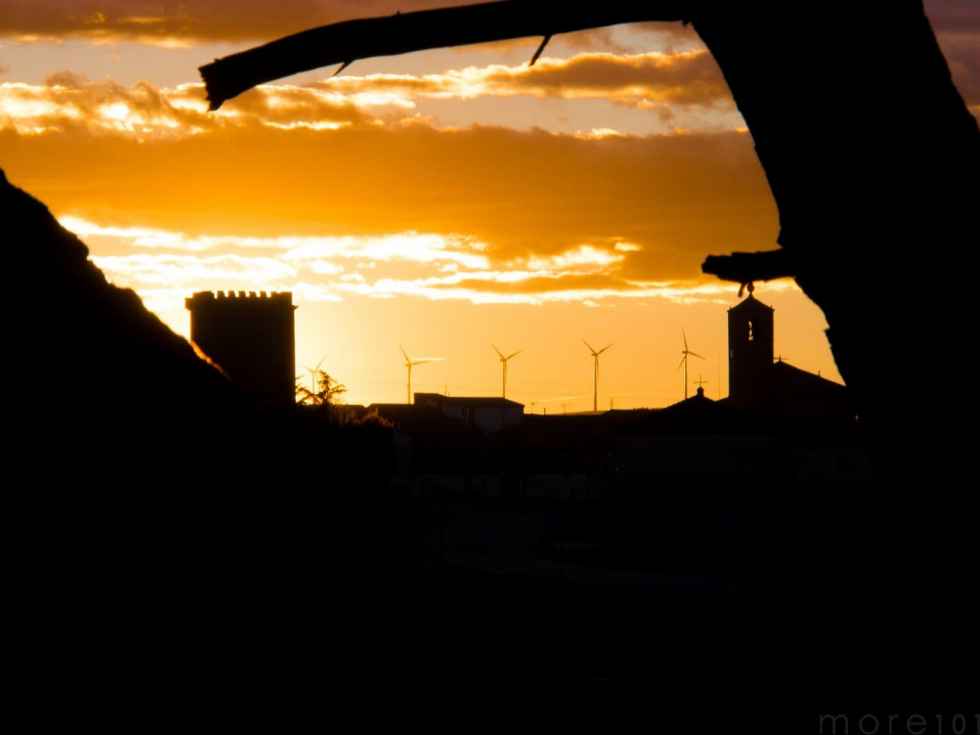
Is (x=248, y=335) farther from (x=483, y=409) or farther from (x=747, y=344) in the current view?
(x=483, y=409)

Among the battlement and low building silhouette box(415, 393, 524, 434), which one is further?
low building silhouette box(415, 393, 524, 434)

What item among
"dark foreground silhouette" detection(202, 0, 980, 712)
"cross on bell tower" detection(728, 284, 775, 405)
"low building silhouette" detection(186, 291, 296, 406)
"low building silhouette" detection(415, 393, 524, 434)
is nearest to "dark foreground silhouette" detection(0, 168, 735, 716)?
"dark foreground silhouette" detection(202, 0, 980, 712)

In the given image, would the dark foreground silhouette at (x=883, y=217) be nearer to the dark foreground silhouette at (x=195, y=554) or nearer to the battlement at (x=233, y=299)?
the dark foreground silhouette at (x=195, y=554)

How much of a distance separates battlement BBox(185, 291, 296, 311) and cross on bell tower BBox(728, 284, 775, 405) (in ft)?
291

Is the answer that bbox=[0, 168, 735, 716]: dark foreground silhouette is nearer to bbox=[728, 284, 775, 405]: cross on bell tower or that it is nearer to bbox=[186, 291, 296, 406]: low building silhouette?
bbox=[186, 291, 296, 406]: low building silhouette

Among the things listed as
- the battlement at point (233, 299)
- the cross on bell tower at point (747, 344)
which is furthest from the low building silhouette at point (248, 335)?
the cross on bell tower at point (747, 344)

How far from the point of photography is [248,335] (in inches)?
1115

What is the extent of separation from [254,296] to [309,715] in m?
25.3

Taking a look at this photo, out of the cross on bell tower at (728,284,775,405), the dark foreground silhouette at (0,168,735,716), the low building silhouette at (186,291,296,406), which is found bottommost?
the dark foreground silhouette at (0,168,735,716)

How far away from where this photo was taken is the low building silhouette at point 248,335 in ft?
89.9

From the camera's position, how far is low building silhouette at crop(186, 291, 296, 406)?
27406 mm

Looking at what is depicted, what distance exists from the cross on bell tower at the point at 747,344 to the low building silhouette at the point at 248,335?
292ft

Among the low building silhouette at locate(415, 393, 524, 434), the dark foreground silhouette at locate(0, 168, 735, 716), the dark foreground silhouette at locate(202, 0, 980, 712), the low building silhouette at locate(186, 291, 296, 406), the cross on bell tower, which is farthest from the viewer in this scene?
the low building silhouette at locate(415, 393, 524, 434)

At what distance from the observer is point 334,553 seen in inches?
202
